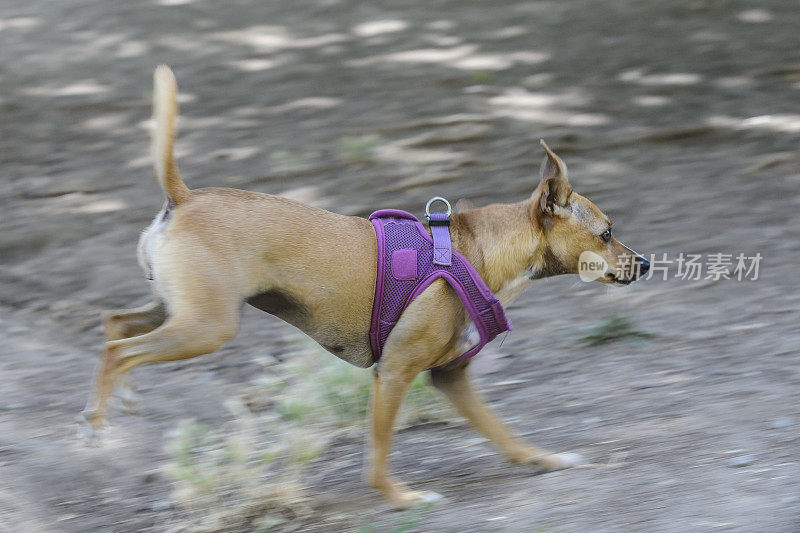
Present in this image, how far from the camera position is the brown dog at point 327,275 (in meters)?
3.65

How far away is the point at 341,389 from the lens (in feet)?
17.1

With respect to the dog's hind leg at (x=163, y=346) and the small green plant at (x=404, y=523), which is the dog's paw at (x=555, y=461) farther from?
the dog's hind leg at (x=163, y=346)

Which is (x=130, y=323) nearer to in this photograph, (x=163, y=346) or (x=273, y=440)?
(x=163, y=346)

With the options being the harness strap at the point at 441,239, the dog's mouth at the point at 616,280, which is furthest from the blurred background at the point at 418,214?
the harness strap at the point at 441,239

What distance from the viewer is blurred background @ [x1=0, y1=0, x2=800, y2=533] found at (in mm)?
4234

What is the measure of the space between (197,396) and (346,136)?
A: 3730mm

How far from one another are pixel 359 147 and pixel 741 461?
207 inches

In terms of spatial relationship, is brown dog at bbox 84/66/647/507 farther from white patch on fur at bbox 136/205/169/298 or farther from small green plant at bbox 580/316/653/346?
small green plant at bbox 580/316/653/346

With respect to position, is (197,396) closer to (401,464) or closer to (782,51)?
(401,464)

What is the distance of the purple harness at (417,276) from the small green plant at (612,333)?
206cm

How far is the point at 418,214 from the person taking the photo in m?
7.54

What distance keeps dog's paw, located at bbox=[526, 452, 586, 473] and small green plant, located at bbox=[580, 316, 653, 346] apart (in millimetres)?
1706

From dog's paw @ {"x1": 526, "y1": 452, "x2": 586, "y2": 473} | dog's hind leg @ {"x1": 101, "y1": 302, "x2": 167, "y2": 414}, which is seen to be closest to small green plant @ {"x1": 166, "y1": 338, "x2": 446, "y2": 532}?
dog's hind leg @ {"x1": 101, "y1": 302, "x2": 167, "y2": 414}

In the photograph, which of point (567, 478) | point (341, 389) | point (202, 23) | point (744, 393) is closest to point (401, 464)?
point (341, 389)
